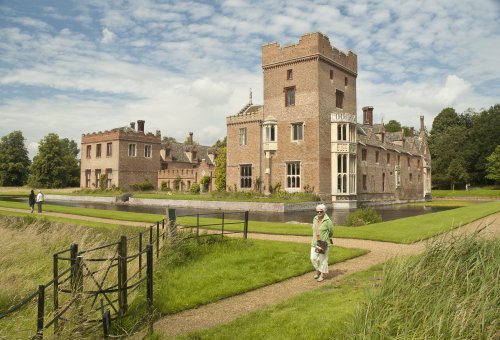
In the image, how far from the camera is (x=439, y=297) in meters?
5.39

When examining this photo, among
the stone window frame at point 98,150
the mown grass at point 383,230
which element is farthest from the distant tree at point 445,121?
the mown grass at point 383,230

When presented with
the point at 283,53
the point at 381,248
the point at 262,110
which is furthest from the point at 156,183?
the point at 381,248

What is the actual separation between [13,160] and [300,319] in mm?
83533

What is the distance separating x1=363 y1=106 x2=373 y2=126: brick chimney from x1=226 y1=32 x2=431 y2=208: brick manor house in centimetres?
1077

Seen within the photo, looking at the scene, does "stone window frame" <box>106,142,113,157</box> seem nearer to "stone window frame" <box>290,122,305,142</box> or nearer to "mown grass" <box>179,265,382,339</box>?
"stone window frame" <box>290,122,305,142</box>

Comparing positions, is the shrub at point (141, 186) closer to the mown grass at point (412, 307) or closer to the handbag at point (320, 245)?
the handbag at point (320, 245)

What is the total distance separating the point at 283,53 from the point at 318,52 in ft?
11.8

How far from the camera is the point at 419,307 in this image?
518 centimetres

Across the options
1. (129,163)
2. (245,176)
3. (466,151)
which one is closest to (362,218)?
(245,176)

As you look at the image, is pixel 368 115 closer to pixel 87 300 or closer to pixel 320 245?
pixel 320 245

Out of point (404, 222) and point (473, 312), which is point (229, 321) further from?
point (404, 222)

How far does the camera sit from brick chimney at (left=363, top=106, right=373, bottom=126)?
171 ft

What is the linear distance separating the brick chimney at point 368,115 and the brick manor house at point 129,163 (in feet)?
68.1

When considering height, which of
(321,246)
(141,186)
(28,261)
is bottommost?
(28,261)
